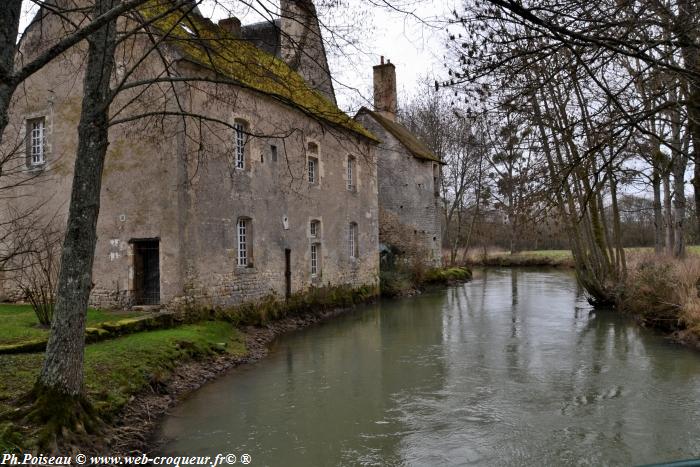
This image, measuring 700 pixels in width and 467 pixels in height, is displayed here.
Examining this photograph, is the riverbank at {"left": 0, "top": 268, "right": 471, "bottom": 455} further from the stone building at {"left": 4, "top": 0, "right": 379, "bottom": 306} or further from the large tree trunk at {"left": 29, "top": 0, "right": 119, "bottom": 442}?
the stone building at {"left": 4, "top": 0, "right": 379, "bottom": 306}

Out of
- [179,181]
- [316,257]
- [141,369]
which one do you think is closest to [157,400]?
[141,369]

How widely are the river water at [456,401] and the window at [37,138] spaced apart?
25.4 feet

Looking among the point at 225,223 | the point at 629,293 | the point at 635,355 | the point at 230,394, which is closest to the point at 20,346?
the point at 230,394

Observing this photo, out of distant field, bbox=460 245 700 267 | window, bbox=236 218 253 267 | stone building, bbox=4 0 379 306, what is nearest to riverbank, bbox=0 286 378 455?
stone building, bbox=4 0 379 306

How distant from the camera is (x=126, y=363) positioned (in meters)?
8.16

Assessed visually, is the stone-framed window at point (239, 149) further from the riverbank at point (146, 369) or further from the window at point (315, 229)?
the window at point (315, 229)

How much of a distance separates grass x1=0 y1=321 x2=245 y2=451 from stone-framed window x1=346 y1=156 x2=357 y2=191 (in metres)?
10.8

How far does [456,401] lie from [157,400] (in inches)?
170

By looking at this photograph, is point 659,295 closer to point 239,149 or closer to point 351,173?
point 239,149

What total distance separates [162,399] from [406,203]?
67.5 ft

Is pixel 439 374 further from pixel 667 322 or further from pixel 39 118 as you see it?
pixel 39 118

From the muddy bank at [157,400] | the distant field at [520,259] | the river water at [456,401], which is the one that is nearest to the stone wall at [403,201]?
the distant field at [520,259]

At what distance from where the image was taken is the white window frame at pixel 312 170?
59.8 ft

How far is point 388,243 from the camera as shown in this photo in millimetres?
27453
